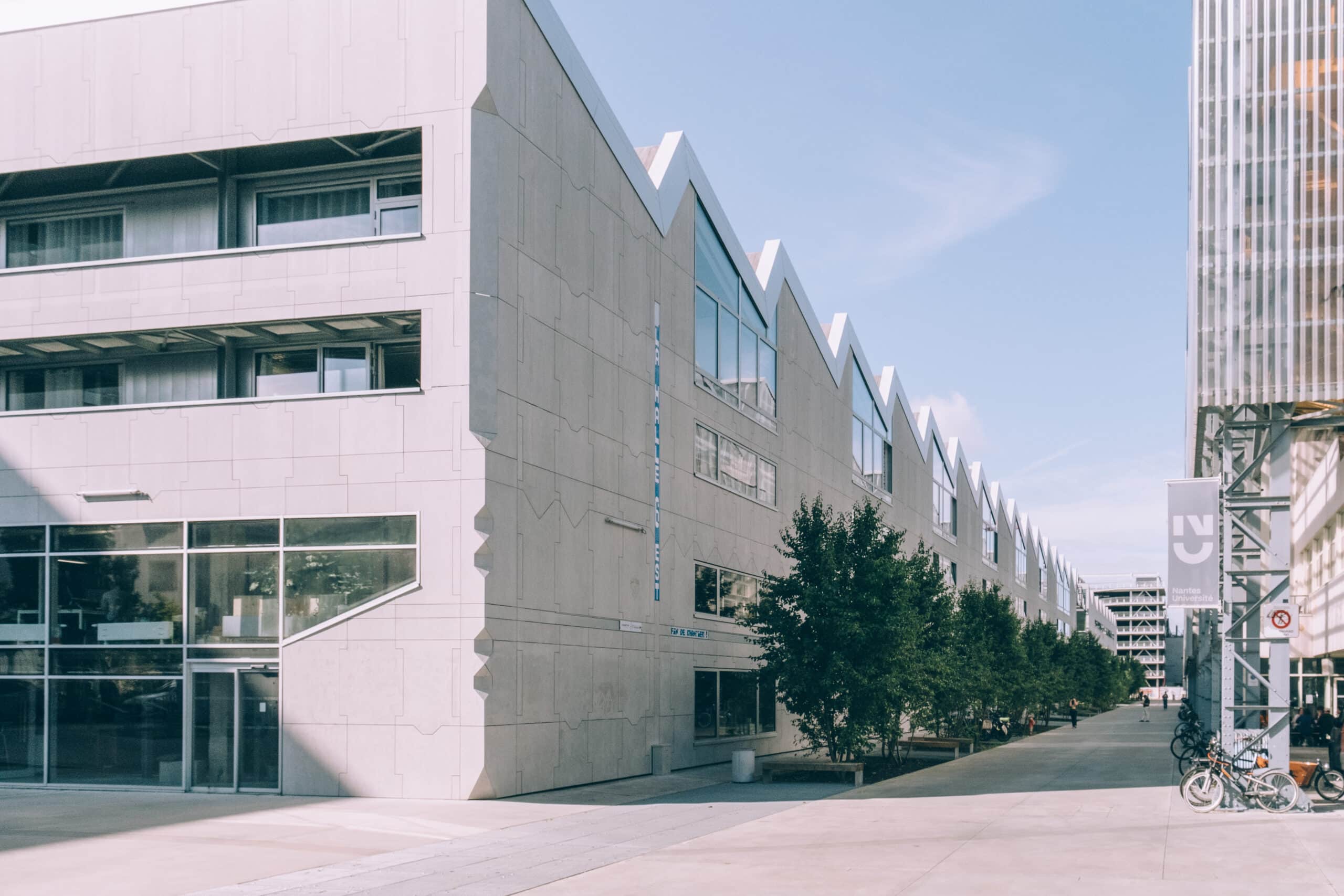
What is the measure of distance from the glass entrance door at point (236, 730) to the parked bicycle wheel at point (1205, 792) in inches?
604

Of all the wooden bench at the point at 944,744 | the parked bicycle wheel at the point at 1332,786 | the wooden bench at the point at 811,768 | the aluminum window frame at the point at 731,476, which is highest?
the aluminum window frame at the point at 731,476

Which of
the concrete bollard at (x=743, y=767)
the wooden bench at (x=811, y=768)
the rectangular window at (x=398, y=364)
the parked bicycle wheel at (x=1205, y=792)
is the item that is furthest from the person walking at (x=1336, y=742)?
the rectangular window at (x=398, y=364)

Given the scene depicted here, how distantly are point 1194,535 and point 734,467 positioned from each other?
47.8 feet

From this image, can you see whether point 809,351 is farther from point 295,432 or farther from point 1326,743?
point 295,432

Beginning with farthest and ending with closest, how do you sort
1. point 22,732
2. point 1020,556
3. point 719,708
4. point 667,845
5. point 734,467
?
point 1020,556 < point 734,467 < point 719,708 < point 22,732 < point 667,845

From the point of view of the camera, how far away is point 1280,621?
22.7 metres

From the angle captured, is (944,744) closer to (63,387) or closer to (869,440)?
(869,440)

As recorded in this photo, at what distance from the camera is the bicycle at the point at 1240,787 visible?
21109mm

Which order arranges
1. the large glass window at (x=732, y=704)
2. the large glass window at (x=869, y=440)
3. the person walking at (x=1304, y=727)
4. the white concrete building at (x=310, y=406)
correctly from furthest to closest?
1. the large glass window at (x=869, y=440)
2. the person walking at (x=1304, y=727)
3. the large glass window at (x=732, y=704)
4. the white concrete building at (x=310, y=406)

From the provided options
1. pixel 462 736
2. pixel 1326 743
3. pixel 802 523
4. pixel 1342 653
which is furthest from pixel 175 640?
pixel 1342 653

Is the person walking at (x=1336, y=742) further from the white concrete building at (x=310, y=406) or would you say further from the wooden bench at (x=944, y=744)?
the white concrete building at (x=310, y=406)

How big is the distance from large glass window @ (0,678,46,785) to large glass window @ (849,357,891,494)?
32523 millimetres

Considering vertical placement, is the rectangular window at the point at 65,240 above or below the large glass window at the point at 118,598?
above

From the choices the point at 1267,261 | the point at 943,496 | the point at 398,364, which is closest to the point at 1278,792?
the point at 1267,261
